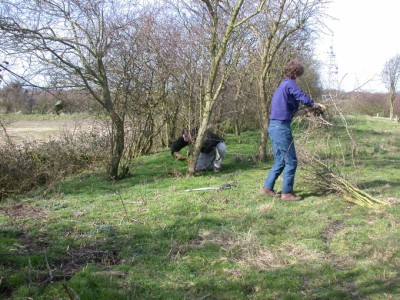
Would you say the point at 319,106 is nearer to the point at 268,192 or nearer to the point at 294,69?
the point at 294,69

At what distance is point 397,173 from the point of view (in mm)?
8391

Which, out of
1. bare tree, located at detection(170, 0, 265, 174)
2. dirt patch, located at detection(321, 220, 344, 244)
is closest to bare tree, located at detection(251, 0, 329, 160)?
bare tree, located at detection(170, 0, 265, 174)

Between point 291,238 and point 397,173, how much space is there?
197 inches

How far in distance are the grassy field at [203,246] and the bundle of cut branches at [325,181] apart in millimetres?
143

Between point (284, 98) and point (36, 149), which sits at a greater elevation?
point (284, 98)

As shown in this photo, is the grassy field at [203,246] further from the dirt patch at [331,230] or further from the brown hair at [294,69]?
the brown hair at [294,69]

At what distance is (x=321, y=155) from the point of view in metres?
6.59

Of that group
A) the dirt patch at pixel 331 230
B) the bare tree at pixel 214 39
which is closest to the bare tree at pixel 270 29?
the bare tree at pixel 214 39

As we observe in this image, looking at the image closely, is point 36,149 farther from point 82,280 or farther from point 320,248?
point 320,248

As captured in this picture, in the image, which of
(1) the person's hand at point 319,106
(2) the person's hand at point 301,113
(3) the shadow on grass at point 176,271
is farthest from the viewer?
(2) the person's hand at point 301,113

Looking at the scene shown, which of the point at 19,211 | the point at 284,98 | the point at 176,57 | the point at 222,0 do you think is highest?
the point at 222,0

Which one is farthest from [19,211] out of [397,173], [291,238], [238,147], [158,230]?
[238,147]

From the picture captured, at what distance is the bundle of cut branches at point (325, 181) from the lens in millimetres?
5824

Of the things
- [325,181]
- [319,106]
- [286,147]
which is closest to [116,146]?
[286,147]
